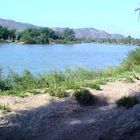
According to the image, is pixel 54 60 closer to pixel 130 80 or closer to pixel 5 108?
pixel 130 80

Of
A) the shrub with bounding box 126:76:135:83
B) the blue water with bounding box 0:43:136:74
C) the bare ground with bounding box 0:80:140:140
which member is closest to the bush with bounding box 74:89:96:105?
the bare ground with bounding box 0:80:140:140

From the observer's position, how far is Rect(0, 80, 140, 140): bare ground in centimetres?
807

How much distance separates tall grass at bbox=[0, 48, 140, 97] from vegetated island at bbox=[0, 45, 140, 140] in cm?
3

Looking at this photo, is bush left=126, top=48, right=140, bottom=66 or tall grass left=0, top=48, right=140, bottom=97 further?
bush left=126, top=48, right=140, bottom=66

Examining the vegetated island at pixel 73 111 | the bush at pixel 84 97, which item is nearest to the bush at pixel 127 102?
the vegetated island at pixel 73 111

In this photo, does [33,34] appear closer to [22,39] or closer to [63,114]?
[22,39]

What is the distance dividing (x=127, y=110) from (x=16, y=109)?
2.18 metres

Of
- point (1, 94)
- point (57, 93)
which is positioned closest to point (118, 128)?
point (57, 93)

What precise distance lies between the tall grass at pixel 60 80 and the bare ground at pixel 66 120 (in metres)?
0.78

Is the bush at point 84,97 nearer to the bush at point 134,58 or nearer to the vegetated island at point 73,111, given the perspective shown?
the vegetated island at point 73,111

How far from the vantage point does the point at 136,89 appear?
11.4 meters

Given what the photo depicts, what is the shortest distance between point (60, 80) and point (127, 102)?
15.8 ft

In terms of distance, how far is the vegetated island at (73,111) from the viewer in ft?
26.8

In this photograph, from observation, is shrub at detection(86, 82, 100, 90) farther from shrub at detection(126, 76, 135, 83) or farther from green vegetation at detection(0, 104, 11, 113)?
green vegetation at detection(0, 104, 11, 113)
